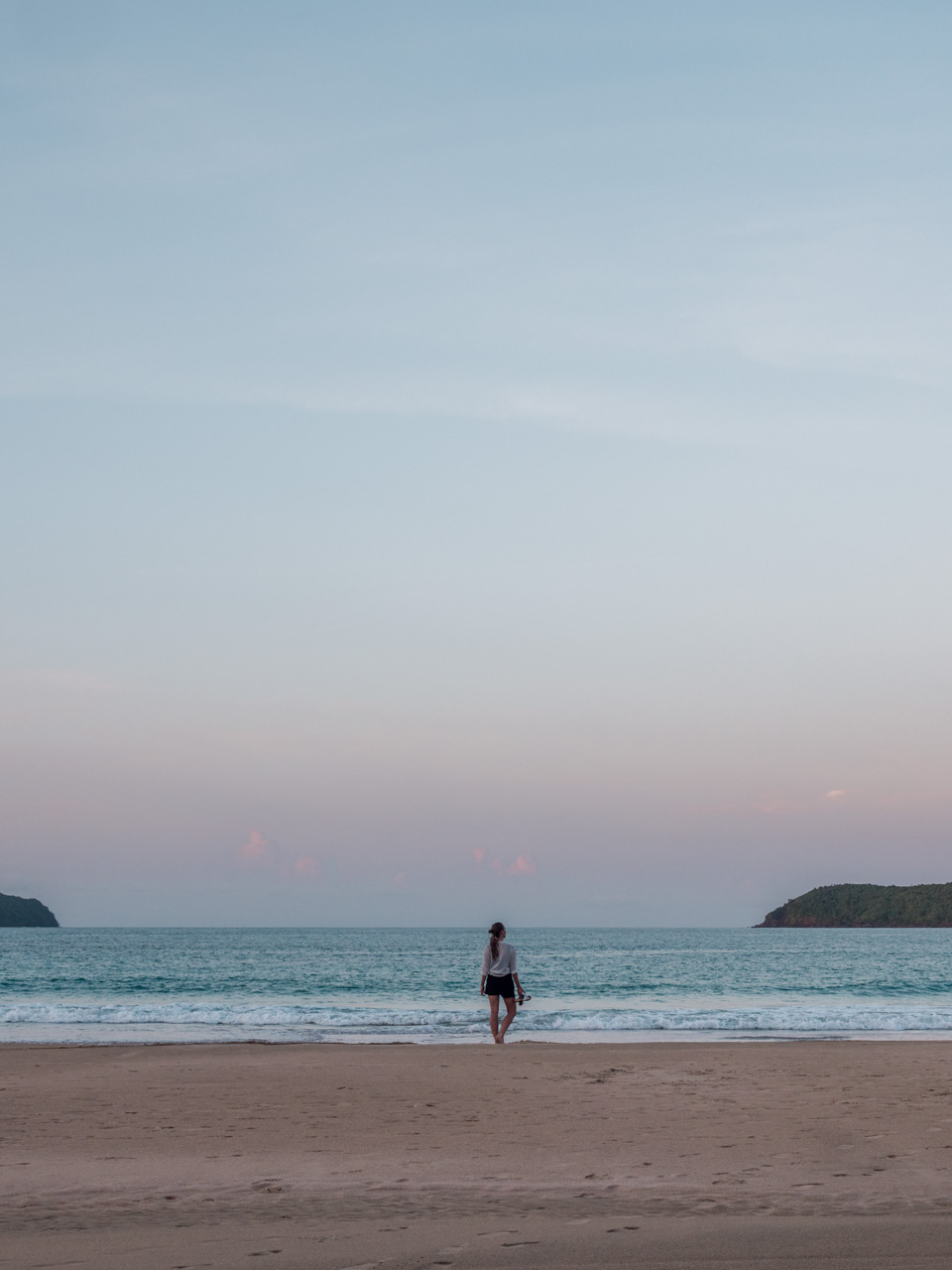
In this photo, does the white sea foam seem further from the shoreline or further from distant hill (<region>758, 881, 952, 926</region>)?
distant hill (<region>758, 881, 952, 926</region>)

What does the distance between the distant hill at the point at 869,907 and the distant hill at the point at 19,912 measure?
134 m

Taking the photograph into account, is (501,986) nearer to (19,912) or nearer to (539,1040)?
(539,1040)

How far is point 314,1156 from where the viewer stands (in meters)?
8.36

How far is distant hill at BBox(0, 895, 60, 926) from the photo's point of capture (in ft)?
623

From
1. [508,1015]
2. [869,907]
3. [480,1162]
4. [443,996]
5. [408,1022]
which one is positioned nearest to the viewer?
[480,1162]

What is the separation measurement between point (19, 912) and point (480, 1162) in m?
208

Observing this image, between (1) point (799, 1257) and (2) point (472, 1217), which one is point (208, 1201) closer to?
(2) point (472, 1217)

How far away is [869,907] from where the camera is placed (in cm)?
17200

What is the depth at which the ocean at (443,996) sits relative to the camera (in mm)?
20547

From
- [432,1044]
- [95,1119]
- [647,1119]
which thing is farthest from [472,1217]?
[432,1044]

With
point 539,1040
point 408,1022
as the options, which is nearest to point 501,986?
point 539,1040

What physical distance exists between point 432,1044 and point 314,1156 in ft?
29.8

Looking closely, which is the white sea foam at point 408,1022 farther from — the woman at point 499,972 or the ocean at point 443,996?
the woman at point 499,972

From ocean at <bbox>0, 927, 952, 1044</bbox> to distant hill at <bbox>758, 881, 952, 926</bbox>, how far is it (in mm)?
106247
